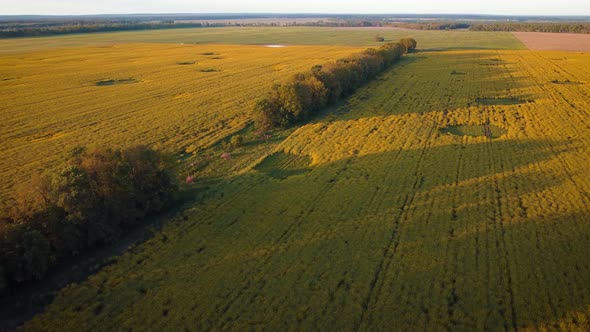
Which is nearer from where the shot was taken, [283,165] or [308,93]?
[283,165]

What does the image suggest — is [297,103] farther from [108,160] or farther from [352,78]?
[108,160]

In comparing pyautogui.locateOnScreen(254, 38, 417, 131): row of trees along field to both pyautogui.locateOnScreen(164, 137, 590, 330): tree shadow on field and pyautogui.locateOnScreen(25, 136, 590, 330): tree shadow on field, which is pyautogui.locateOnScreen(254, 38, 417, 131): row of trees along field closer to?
pyautogui.locateOnScreen(164, 137, 590, 330): tree shadow on field

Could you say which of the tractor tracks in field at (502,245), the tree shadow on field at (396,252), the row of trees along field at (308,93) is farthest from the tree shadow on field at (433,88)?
the tractor tracks in field at (502,245)

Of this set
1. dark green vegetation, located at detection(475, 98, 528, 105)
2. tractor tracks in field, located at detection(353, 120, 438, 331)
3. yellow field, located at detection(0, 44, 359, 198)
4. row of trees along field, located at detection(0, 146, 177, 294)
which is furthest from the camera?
dark green vegetation, located at detection(475, 98, 528, 105)

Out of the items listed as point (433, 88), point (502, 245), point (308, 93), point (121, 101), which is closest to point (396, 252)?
point (502, 245)

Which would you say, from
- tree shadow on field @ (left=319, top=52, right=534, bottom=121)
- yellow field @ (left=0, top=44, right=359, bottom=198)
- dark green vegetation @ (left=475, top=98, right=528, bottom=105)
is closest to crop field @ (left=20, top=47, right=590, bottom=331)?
tree shadow on field @ (left=319, top=52, right=534, bottom=121)

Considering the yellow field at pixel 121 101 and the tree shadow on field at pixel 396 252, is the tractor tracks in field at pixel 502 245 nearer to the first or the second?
the tree shadow on field at pixel 396 252

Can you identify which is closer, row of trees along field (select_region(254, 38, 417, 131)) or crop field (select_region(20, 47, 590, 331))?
crop field (select_region(20, 47, 590, 331))

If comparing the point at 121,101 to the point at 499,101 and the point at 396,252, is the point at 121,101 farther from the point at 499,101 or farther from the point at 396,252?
the point at 499,101
